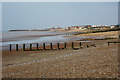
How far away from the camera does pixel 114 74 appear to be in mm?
7312

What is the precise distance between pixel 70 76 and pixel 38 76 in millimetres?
1644

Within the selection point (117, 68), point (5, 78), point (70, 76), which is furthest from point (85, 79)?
point (5, 78)

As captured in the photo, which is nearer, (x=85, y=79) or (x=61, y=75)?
(x=85, y=79)

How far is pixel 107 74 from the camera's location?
737 cm

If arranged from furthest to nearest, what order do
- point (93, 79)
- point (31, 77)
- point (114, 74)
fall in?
point (31, 77)
point (114, 74)
point (93, 79)

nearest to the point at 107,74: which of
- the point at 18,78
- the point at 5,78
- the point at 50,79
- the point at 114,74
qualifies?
the point at 114,74

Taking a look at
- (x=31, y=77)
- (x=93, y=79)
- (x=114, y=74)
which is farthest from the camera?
(x=31, y=77)

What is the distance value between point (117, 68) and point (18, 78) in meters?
5.13

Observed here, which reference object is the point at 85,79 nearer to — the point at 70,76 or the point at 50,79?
the point at 70,76

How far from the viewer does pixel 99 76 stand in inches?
281

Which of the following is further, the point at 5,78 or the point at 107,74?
the point at 5,78

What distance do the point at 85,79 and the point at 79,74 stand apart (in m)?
0.76

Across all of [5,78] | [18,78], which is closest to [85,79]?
[18,78]

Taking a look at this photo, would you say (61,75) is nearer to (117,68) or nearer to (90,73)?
(90,73)
